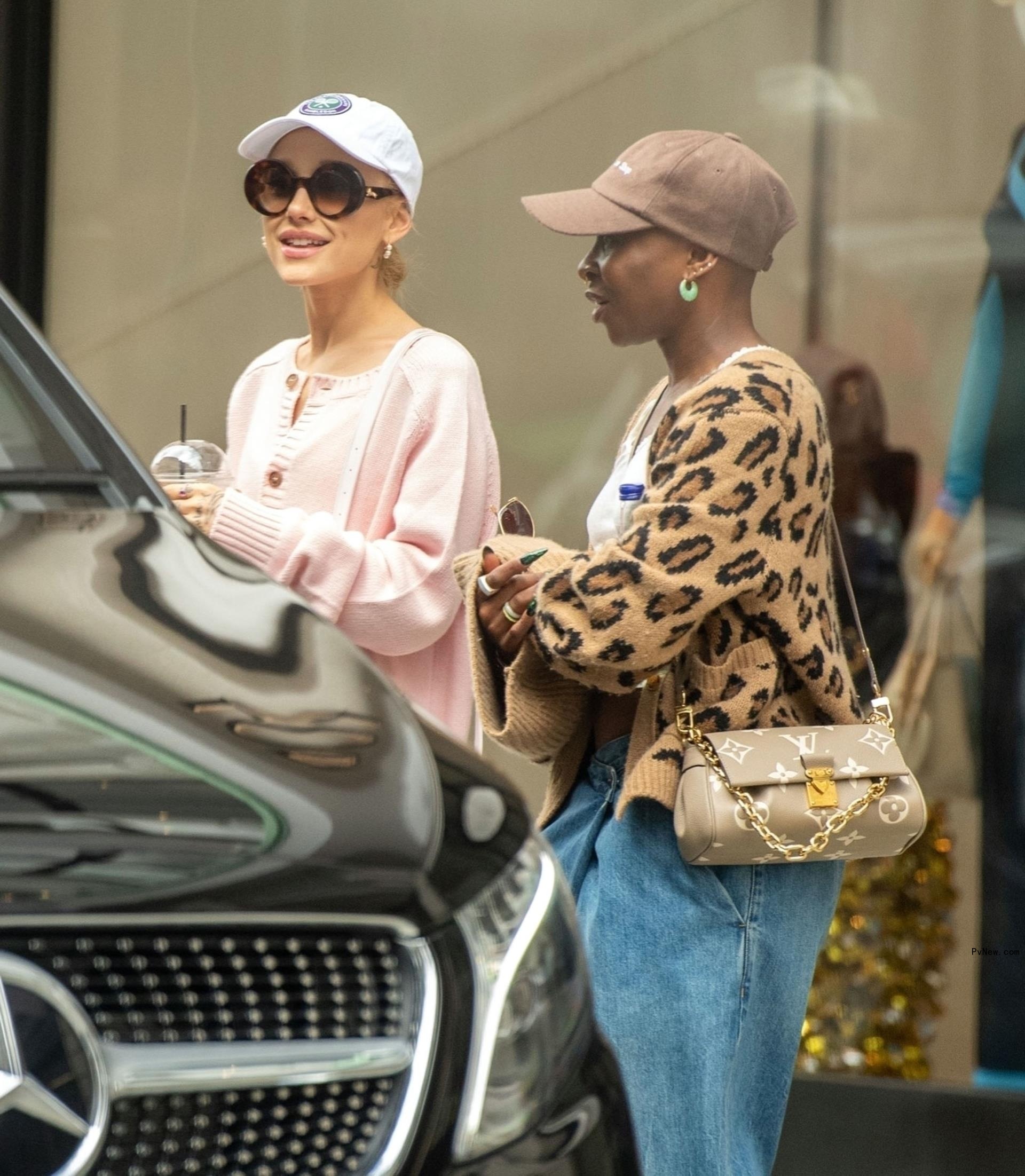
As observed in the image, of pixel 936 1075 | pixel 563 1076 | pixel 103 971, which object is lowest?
pixel 936 1075

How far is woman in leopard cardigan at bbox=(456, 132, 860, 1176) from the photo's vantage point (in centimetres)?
250

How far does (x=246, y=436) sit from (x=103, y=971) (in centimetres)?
193

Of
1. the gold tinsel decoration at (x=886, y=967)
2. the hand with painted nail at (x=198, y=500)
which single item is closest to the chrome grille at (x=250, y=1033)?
the hand with painted nail at (x=198, y=500)

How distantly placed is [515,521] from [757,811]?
64 cm

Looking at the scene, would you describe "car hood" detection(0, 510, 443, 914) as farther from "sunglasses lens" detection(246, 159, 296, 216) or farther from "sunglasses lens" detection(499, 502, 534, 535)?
"sunglasses lens" detection(246, 159, 296, 216)

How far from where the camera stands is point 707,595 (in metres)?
2.47

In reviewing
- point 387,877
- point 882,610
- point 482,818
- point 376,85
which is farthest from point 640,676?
point 376,85

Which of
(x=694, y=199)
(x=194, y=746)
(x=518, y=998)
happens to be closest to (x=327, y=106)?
(x=694, y=199)

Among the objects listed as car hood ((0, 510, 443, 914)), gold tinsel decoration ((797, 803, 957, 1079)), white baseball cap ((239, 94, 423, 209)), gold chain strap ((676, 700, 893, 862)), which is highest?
white baseball cap ((239, 94, 423, 209))

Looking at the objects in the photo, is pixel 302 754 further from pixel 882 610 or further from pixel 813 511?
pixel 882 610

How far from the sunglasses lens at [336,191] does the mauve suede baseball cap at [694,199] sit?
640 millimetres

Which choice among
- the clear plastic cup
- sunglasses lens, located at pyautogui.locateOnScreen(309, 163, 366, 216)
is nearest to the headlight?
the clear plastic cup

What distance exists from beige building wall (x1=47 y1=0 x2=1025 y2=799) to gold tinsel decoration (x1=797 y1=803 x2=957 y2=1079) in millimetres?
929

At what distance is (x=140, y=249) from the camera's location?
17.8 ft
